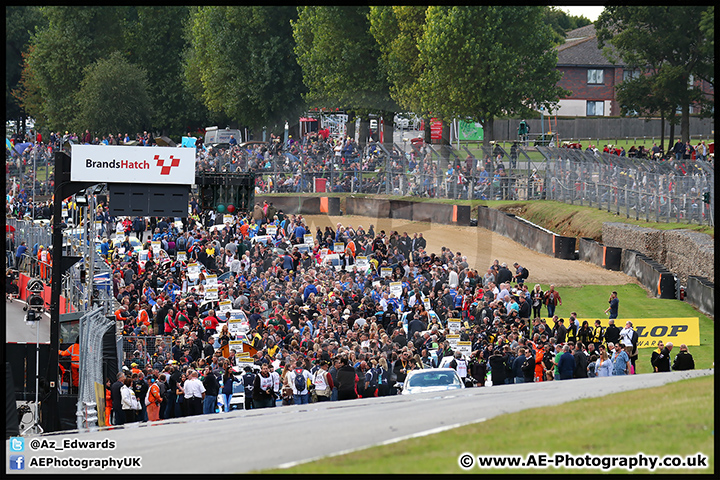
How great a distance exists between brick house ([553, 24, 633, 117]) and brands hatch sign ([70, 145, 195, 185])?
61.8 meters

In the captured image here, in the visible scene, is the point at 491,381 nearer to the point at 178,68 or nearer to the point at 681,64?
the point at 681,64

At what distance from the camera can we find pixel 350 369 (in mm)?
19578

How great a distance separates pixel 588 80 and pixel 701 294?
5588 centimetres

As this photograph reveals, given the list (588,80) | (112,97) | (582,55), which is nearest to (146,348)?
(112,97)

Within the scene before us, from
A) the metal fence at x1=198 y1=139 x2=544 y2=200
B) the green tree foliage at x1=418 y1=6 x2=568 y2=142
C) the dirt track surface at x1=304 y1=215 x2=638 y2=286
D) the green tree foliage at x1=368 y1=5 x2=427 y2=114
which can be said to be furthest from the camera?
the green tree foliage at x1=368 y1=5 x2=427 y2=114

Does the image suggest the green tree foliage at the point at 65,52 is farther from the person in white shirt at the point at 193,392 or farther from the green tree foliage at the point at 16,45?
the person in white shirt at the point at 193,392

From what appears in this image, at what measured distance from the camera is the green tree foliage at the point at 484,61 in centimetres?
5150

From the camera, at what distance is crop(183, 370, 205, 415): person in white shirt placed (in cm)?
1936

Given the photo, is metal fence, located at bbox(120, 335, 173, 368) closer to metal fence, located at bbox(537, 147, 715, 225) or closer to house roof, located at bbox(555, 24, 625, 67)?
metal fence, located at bbox(537, 147, 715, 225)

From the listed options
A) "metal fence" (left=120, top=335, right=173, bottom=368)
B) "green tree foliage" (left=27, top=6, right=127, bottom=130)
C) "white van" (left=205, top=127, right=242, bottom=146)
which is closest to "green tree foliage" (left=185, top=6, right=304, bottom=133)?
"white van" (left=205, top=127, right=242, bottom=146)

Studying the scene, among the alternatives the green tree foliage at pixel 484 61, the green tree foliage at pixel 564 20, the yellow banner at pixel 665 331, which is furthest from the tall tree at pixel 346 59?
the green tree foliage at pixel 564 20

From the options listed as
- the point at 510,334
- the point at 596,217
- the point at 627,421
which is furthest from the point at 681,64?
the point at 627,421

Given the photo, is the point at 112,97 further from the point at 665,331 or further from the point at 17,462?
the point at 17,462

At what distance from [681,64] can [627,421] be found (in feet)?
156
